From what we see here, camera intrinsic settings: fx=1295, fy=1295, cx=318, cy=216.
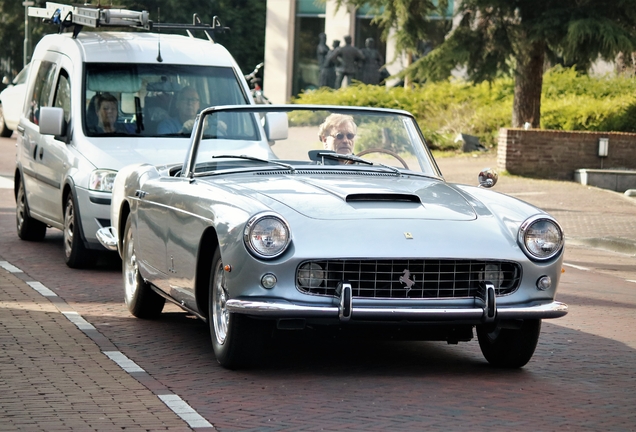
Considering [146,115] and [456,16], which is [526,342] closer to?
[146,115]

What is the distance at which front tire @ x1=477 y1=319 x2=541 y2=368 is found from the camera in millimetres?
7238

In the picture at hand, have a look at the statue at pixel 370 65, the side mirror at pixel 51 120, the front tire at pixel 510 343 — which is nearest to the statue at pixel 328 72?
the statue at pixel 370 65

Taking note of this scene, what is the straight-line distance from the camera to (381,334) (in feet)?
22.4

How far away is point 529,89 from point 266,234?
779 inches

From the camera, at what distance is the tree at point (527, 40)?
2384 centimetres

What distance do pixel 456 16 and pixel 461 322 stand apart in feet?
64.8

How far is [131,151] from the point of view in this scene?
460 inches

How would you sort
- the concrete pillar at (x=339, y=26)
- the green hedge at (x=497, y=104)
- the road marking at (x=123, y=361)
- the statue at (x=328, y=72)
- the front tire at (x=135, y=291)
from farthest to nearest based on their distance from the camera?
the concrete pillar at (x=339, y=26), the statue at (x=328, y=72), the green hedge at (x=497, y=104), the front tire at (x=135, y=291), the road marking at (x=123, y=361)

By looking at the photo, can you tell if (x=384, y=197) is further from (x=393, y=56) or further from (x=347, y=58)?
(x=347, y=58)

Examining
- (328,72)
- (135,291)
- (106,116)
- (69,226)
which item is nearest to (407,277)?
(135,291)

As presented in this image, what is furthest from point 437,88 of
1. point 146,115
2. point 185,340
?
point 185,340

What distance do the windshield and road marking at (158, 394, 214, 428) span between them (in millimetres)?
1923

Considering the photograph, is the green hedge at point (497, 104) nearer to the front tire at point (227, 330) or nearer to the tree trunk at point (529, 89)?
the tree trunk at point (529, 89)

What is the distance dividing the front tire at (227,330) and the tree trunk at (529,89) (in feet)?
62.2
